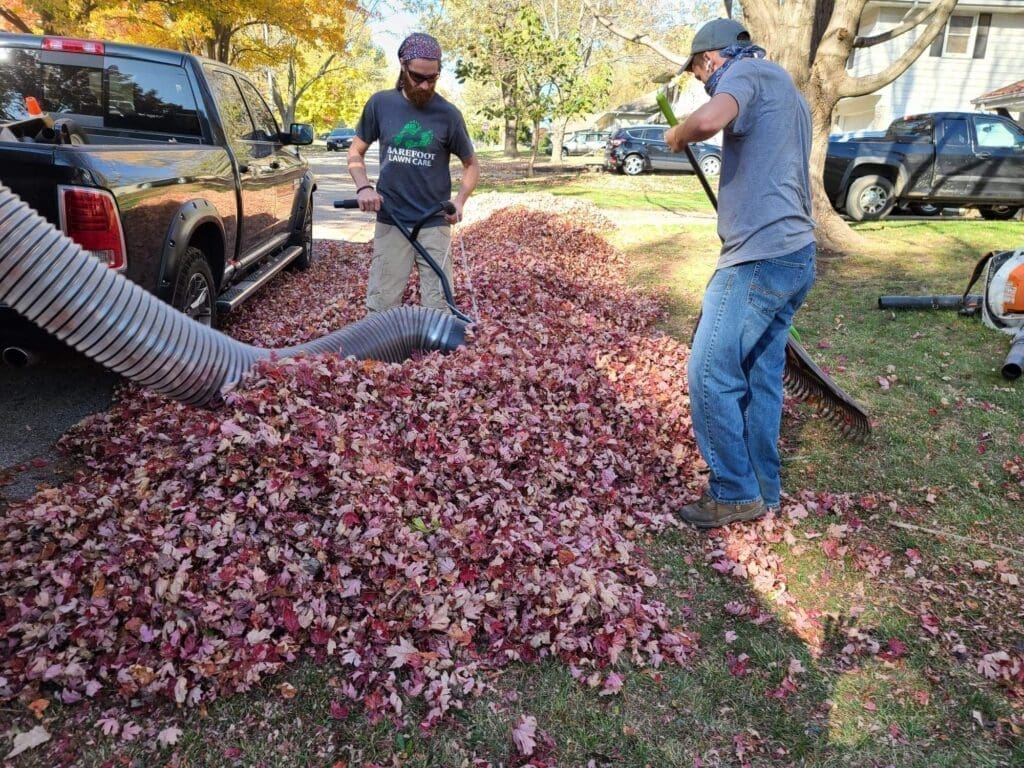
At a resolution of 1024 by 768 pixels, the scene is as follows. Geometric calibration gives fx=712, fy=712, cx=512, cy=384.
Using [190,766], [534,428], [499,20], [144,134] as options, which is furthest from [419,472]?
[499,20]

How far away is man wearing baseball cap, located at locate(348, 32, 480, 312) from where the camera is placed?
474 centimetres

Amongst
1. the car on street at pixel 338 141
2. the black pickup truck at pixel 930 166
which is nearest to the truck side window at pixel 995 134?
the black pickup truck at pixel 930 166

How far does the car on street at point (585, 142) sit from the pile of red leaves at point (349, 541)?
136 ft

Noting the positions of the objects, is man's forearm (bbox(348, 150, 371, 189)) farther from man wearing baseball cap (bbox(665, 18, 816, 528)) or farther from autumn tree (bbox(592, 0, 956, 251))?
autumn tree (bbox(592, 0, 956, 251))

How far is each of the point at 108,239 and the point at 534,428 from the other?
252cm

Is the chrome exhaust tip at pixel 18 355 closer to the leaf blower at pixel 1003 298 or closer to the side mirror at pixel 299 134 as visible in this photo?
the side mirror at pixel 299 134

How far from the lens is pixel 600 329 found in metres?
6.19

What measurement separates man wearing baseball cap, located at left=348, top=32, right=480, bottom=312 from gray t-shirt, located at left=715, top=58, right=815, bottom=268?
2.19m

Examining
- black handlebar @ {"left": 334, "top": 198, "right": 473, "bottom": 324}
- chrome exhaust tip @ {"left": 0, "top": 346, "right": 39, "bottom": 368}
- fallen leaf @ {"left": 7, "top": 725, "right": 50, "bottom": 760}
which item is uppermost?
black handlebar @ {"left": 334, "top": 198, "right": 473, "bottom": 324}

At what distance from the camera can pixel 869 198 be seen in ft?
44.3

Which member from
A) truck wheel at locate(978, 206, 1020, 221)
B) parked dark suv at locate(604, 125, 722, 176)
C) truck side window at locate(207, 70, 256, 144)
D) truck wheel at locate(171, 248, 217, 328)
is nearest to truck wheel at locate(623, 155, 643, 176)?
parked dark suv at locate(604, 125, 722, 176)

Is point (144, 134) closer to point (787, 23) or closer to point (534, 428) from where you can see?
point (534, 428)

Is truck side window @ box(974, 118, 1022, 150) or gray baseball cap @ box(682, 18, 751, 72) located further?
truck side window @ box(974, 118, 1022, 150)

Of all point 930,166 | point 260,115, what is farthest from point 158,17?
point 930,166
